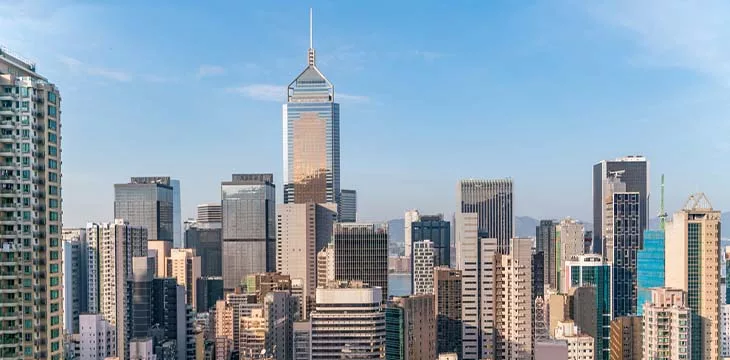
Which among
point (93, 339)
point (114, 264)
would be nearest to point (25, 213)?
point (93, 339)

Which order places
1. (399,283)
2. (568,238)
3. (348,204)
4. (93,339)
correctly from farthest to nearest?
(348,204)
(568,238)
(399,283)
(93,339)

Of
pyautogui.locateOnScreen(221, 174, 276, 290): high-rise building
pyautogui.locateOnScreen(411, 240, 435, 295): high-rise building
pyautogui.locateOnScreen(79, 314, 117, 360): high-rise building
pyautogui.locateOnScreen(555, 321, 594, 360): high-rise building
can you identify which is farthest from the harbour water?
pyautogui.locateOnScreen(79, 314, 117, 360): high-rise building

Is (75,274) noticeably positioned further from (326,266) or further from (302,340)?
(326,266)

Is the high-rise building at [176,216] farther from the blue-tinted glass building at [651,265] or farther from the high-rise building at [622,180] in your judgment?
the blue-tinted glass building at [651,265]

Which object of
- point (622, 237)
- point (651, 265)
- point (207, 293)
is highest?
point (622, 237)

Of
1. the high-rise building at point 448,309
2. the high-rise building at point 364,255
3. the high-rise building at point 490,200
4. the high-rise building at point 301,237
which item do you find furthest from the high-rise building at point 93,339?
the high-rise building at point 490,200

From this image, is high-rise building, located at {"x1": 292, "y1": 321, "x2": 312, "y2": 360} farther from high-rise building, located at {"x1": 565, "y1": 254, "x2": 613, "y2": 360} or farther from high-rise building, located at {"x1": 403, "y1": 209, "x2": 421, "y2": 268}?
high-rise building, located at {"x1": 403, "y1": 209, "x2": 421, "y2": 268}
